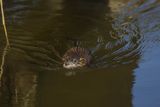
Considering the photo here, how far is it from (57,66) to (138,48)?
1.31m

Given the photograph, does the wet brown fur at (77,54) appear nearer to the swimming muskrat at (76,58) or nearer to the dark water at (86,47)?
the swimming muskrat at (76,58)

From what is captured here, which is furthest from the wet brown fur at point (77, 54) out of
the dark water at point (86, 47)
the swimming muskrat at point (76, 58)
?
the dark water at point (86, 47)

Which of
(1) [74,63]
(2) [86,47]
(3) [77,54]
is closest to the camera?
(1) [74,63]

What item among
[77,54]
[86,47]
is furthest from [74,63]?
[86,47]

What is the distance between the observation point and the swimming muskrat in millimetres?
7105

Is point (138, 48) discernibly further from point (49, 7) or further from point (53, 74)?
point (49, 7)

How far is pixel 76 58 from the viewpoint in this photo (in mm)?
7230

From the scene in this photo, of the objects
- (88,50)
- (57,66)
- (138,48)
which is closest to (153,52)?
(138,48)

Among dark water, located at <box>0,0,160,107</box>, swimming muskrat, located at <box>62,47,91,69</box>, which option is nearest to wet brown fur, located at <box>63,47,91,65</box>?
swimming muskrat, located at <box>62,47,91,69</box>

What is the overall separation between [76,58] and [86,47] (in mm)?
728

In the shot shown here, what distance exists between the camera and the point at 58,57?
24.8ft

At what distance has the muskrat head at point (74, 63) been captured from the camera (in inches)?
279

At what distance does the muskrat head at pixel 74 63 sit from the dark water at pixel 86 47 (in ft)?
0.25

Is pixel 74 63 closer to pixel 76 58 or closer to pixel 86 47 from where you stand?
pixel 76 58
